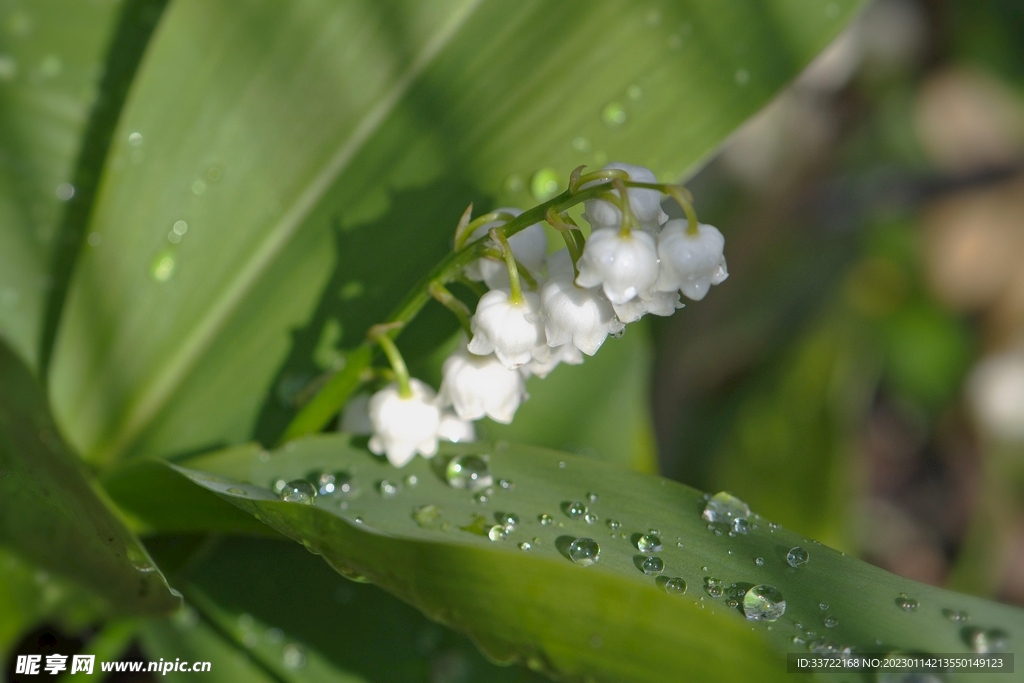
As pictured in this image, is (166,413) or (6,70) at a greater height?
(6,70)

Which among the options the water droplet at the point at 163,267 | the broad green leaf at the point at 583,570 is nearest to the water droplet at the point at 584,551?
the broad green leaf at the point at 583,570

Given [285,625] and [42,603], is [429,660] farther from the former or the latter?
[42,603]

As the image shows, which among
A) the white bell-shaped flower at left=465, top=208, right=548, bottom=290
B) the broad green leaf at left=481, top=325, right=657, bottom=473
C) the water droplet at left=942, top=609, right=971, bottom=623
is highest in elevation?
the broad green leaf at left=481, top=325, right=657, bottom=473

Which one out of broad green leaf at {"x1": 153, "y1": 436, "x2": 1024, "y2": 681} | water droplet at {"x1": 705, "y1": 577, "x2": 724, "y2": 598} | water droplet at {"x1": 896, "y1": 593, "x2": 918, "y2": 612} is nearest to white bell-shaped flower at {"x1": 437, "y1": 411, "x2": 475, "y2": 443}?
broad green leaf at {"x1": 153, "y1": 436, "x2": 1024, "y2": 681}

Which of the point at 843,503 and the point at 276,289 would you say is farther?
the point at 843,503

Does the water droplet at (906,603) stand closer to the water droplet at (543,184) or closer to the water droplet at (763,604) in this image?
the water droplet at (763,604)

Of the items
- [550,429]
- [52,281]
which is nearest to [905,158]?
[550,429]

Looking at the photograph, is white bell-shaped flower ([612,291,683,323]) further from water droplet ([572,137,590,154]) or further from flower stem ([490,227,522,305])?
water droplet ([572,137,590,154])
